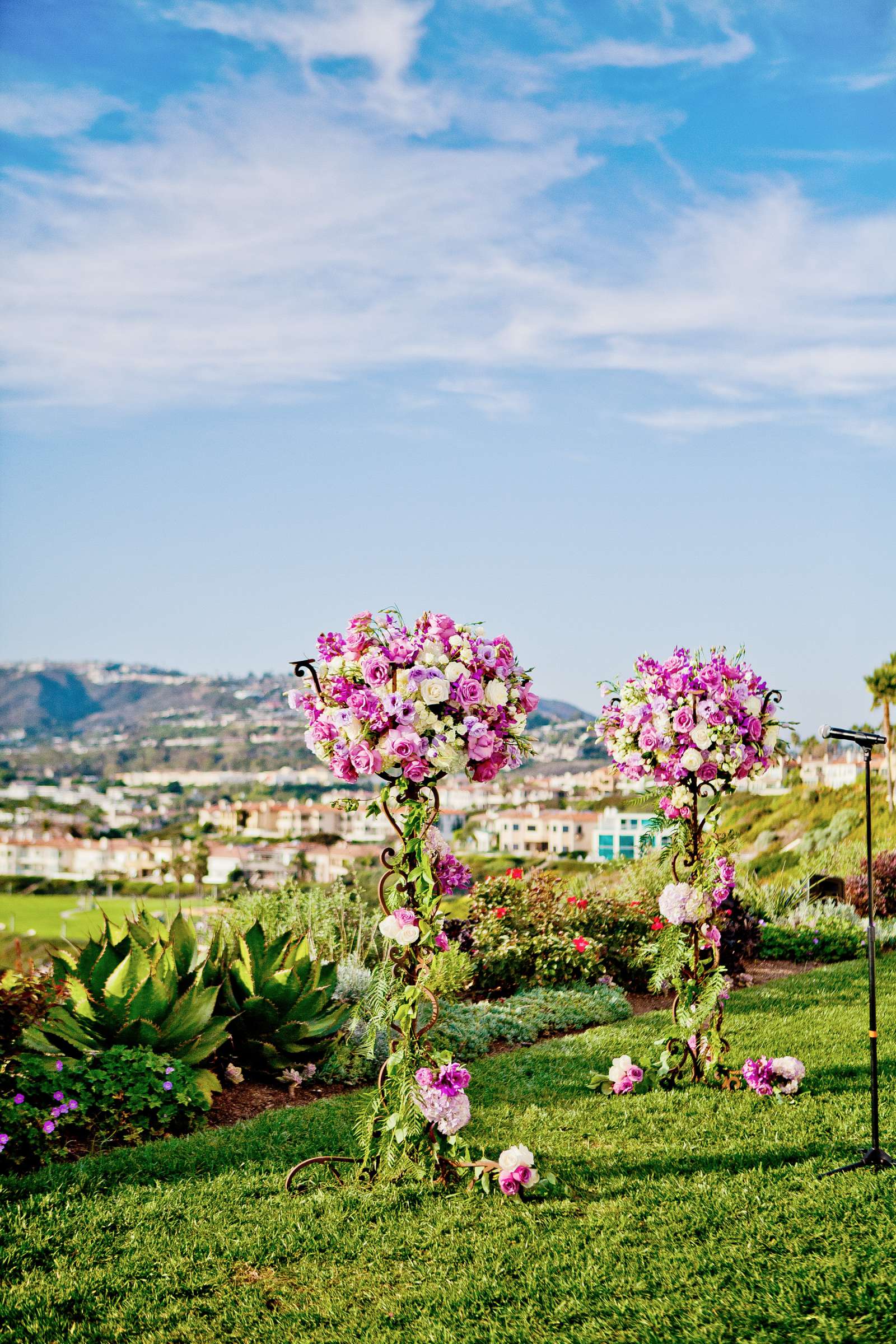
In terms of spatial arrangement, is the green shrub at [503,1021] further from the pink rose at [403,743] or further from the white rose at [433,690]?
the white rose at [433,690]

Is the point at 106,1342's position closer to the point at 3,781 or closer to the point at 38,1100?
the point at 38,1100

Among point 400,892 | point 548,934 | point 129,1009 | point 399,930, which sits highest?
point 400,892

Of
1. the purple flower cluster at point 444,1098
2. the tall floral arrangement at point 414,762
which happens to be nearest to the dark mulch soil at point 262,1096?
the tall floral arrangement at point 414,762

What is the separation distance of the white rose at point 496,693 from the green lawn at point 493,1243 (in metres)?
1.97

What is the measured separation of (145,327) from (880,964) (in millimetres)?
10896

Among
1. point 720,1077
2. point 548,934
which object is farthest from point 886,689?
point 720,1077

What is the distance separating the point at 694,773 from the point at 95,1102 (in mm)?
3586

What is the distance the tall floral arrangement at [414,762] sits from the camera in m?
4.26

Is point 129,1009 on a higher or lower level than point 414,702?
lower

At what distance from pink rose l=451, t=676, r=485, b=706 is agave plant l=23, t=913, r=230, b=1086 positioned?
2.63 m

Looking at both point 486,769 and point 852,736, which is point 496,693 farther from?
point 852,736

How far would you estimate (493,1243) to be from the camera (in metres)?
3.73

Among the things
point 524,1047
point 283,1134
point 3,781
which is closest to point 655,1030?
point 524,1047

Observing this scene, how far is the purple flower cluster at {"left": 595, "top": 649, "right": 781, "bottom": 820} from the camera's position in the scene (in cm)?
570
